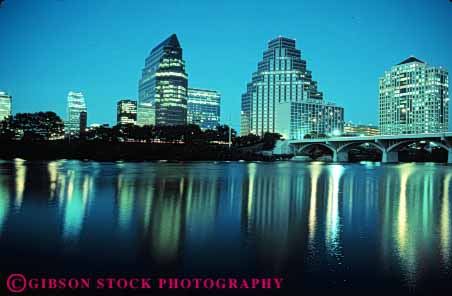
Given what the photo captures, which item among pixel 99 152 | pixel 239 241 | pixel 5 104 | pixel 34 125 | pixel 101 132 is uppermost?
pixel 5 104

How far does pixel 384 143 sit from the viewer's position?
337 ft

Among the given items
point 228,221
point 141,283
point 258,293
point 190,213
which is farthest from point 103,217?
point 258,293

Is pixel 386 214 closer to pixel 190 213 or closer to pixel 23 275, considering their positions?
pixel 190 213

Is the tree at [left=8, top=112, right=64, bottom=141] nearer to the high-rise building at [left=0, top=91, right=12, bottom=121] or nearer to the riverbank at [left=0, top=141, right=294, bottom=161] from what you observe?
the riverbank at [left=0, top=141, right=294, bottom=161]

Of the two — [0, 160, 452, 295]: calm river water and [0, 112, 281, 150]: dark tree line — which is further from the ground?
[0, 112, 281, 150]: dark tree line

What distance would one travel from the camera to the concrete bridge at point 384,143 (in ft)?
290

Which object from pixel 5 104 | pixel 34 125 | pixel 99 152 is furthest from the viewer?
pixel 5 104

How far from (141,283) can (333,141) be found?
116 metres

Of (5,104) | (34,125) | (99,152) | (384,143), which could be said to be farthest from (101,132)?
(384,143)

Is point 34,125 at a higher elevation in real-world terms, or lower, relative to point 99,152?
higher

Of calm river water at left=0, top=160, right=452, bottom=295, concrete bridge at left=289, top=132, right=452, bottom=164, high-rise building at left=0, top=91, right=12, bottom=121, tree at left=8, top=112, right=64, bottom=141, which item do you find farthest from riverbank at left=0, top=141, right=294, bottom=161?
high-rise building at left=0, top=91, right=12, bottom=121

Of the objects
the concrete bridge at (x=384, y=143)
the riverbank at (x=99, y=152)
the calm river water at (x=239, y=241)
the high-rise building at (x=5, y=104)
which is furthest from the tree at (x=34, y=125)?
the calm river water at (x=239, y=241)

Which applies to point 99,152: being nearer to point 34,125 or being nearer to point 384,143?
point 34,125

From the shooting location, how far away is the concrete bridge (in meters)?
88.2
